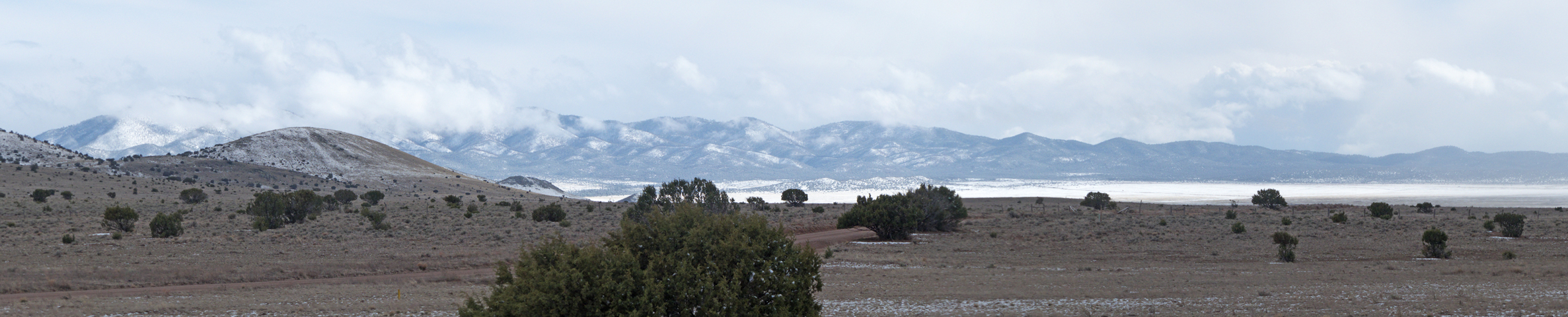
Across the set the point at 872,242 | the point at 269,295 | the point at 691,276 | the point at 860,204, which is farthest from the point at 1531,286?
the point at 860,204

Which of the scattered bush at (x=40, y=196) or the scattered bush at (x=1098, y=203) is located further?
the scattered bush at (x=1098, y=203)

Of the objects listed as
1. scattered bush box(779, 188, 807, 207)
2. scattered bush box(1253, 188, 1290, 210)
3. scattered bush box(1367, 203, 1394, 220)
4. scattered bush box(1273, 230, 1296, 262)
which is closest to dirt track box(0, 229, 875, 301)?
scattered bush box(1273, 230, 1296, 262)

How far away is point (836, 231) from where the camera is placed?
136 feet

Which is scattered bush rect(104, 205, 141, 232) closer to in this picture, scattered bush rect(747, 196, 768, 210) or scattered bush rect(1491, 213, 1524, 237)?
scattered bush rect(747, 196, 768, 210)

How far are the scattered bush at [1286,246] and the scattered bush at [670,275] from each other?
20.8m

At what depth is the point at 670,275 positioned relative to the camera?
8.84m

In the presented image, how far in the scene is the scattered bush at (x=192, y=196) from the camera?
57188 millimetres

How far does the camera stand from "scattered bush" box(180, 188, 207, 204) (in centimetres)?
5719

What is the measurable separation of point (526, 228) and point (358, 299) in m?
21.7

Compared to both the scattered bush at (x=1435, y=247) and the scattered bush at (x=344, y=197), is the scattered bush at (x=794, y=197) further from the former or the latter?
the scattered bush at (x=1435, y=247)

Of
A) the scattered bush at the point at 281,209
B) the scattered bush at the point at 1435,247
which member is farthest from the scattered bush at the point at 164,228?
the scattered bush at the point at 1435,247

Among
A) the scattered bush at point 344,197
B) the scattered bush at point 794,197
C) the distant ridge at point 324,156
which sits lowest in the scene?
the scattered bush at point 344,197

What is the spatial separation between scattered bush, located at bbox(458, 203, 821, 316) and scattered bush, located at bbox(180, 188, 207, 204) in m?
59.4

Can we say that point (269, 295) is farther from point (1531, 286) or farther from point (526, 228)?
point (1531, 286)
